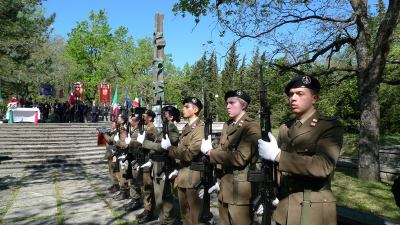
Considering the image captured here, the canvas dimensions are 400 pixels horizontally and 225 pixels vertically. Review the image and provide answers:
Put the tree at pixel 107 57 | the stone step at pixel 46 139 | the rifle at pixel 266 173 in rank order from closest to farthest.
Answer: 1. the rifle at pixel 266 173
2. the stone step at pixel 46 139
3. the tree at pixel 107 57

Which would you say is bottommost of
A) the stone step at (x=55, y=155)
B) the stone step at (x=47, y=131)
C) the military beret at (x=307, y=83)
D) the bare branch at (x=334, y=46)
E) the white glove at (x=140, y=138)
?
the stone step at (x=55, y=155)

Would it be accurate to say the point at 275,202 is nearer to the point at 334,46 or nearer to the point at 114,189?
the point at 114,189

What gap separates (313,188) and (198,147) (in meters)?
2.38

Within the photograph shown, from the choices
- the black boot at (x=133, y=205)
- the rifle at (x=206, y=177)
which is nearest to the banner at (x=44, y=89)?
the black boot at (x=133, y=205)

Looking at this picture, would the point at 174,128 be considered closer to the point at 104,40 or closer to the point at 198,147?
the point at 198,147

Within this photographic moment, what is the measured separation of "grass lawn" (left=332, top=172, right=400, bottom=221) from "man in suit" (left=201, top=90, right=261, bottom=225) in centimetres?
358

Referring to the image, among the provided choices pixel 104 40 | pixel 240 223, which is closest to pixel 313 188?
pixel 240 223

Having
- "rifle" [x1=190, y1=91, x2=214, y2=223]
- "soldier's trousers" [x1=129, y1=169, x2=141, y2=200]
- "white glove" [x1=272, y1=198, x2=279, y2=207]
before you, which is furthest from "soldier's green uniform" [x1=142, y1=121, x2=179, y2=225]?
"white glove" [x1=272, y1=198, x2=279, y2=207]

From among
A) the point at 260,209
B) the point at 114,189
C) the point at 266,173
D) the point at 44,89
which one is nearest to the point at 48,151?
the point at 114,189

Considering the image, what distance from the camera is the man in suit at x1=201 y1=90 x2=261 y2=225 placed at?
4172mm

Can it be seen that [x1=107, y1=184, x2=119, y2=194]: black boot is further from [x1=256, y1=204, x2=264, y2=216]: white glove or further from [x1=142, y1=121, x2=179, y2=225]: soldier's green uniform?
[x1=256, y1=204, x2=264, y2=216]: white glove

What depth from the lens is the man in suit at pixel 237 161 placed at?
417cm

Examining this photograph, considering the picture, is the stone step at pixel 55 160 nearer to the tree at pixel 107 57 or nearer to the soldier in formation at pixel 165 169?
the soldier in formation at pixel 165 169

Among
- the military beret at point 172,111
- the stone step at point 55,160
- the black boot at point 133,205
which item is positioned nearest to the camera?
the military beret at point 172,111
